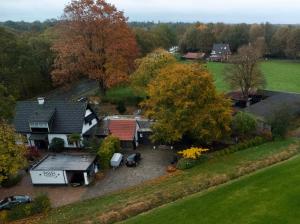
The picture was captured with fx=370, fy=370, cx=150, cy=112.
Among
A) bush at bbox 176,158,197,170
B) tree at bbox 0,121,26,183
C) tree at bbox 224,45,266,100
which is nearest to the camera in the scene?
tree at bbox 0,121,26,183

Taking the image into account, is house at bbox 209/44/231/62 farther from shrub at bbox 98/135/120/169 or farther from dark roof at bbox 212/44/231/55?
shrub at bbox 98/135/120/169

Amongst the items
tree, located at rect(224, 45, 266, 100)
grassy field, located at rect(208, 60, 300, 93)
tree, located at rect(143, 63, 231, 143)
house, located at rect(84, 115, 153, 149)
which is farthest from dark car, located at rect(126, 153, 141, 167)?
grassy field, located at rect(208, 60, 300, 93)

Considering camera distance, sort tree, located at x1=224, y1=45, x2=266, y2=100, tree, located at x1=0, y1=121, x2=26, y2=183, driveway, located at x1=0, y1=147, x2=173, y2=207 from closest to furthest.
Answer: tree, located at x1=0, y1=121, x2=26, y2=183, driveway, located at x1=0, y1=147, x2=173, y2=207, tree, located at x1=224, y1=45, x2=266, y2=100

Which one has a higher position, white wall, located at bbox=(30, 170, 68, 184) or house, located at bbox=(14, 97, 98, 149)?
house, located at bbox=(14, 97, 98, 149)

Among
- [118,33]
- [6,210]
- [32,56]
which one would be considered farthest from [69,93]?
[6,210]

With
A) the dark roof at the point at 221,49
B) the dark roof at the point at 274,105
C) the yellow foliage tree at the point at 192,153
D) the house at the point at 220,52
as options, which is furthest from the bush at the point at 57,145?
the dark roof at the point at 221,49

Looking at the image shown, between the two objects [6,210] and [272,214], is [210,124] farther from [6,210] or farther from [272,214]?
[6,210]

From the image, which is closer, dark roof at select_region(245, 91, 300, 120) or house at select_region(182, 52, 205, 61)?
dark roof at select_region(245, 91, 300, 120)
